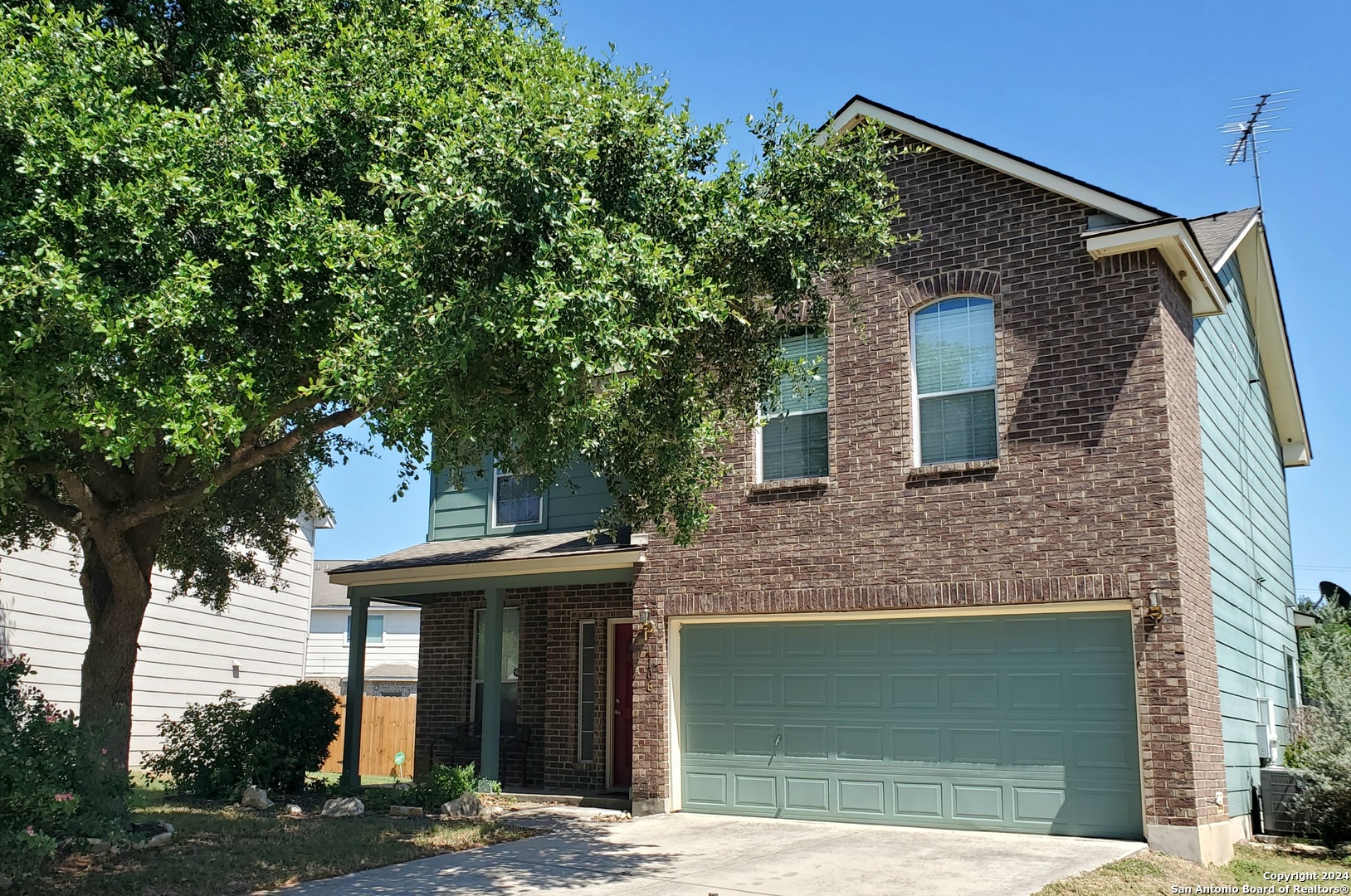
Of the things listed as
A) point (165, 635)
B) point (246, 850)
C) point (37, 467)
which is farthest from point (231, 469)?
point (165, 635)

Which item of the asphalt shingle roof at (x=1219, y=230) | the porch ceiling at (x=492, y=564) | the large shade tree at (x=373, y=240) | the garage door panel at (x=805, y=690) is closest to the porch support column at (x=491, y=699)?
the porch ceiling at (x=492, y=564)

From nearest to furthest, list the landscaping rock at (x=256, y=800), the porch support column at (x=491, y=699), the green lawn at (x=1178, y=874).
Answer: the green lawn at (x=1178, y=874) → the landscaping rock at (x=256, y=800) → the porch support column at (x=491, y=699)

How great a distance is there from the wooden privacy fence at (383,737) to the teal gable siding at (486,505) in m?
7.23

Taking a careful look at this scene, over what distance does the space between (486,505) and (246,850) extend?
26.4 ft

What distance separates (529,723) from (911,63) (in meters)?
10.8

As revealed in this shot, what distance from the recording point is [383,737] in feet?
80.2

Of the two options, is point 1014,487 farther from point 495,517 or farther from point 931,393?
point 495,517

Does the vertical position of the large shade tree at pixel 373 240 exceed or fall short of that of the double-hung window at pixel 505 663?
it exceeds it

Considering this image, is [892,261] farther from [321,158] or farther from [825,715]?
[321,158]

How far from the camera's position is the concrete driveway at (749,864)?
9.45 meters

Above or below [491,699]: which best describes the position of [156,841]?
A: below

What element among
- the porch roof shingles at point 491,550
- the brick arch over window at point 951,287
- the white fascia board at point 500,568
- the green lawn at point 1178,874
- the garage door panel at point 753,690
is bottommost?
the green lawn at point 1178,874

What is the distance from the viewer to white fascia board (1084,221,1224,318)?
38.5 ft

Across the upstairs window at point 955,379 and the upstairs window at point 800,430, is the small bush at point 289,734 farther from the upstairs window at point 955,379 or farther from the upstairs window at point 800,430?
the upstairs window at point 955,379
